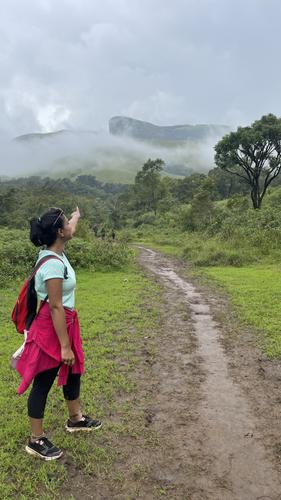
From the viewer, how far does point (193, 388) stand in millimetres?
5648

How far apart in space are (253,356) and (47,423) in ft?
11.9

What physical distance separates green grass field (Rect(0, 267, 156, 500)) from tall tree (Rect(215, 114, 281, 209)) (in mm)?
24225

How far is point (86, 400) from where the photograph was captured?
17.2ft

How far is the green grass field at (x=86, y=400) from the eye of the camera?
12.4 feet

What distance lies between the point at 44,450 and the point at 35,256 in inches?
452

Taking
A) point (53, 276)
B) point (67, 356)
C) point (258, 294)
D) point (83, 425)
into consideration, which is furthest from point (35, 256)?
point (53, 276)

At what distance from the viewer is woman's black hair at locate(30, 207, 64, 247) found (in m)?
3.77

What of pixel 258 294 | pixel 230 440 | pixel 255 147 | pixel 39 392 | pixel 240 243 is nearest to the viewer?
pixel 39 392

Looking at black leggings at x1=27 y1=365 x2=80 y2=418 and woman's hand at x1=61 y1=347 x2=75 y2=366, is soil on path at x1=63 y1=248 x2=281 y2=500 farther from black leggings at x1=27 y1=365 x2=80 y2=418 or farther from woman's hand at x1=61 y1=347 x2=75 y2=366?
woman's hand at x1=61 y1=347 x2=75 y2=366

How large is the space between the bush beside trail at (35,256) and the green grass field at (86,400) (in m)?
3.19

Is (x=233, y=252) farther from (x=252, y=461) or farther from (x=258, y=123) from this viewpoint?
(x=258, y=123)

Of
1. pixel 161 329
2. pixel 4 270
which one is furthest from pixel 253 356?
pixel 4 270

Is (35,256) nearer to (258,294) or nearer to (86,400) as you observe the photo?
(258,294)

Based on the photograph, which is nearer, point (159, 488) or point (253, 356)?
point (159, 488)
